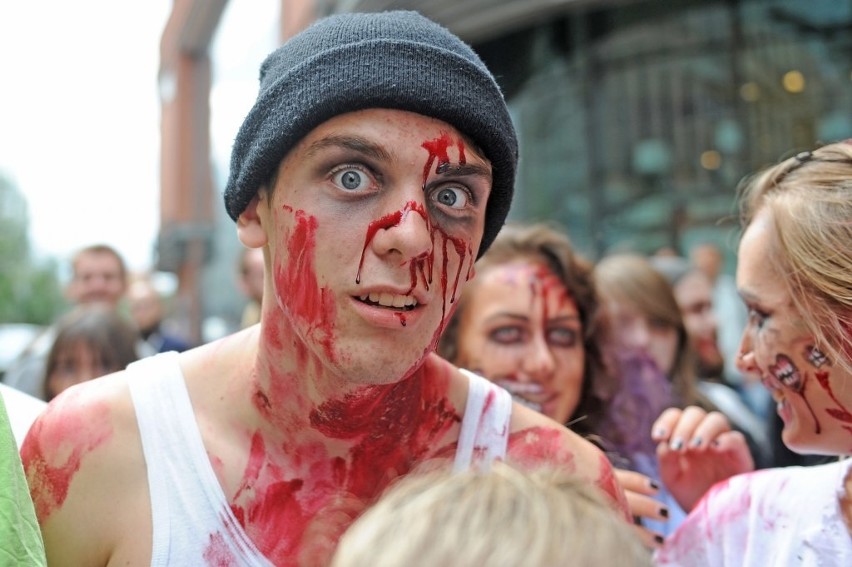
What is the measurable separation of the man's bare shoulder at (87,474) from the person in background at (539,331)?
1146 mm

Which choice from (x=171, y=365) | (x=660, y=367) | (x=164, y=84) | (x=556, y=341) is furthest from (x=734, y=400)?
(x=164, y=84)

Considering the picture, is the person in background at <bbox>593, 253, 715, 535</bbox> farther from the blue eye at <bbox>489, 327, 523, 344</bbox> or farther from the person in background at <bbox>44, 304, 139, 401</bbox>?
the person in background at <bbox>44, 304, 139, 401</bbox>

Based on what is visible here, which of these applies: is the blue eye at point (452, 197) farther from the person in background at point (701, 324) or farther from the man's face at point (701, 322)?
the man's face at point (701, 322)

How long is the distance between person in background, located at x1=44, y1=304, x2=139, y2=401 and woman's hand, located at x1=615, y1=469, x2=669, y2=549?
90.5 inches

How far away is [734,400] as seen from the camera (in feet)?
13.1

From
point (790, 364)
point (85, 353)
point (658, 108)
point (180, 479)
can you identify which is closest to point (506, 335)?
point (790, 364)

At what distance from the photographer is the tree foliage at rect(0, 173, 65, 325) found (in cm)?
3828

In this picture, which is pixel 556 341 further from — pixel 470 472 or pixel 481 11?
pixel 481 11

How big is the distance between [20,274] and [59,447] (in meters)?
41.3

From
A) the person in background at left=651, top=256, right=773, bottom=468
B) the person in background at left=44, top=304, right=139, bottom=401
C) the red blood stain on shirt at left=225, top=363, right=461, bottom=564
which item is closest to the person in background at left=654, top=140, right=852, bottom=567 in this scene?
the red blood stain on shirt at left=225, top=363, right=461, bottom=564

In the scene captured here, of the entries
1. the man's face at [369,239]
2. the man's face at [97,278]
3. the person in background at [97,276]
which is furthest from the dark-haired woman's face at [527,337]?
the man's face at [97,278]

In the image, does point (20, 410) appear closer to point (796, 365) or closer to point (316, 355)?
point (316, 355)

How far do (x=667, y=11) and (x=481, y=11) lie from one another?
1.73m

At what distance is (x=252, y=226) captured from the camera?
1.82 m
